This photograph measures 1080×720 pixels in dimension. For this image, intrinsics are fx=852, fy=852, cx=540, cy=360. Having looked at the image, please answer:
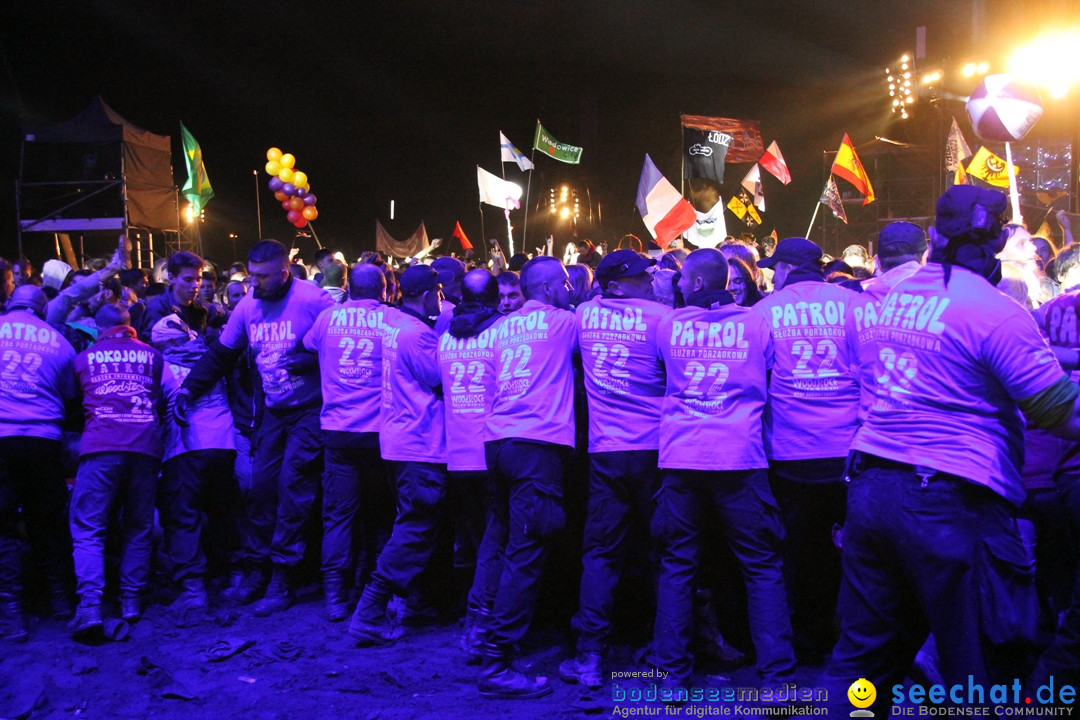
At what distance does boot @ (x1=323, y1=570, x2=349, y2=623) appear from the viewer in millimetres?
5949

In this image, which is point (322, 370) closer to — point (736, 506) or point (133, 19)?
point (736, 506)

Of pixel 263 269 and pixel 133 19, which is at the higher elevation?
→ pixel 133 19

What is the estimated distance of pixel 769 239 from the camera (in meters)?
13.4

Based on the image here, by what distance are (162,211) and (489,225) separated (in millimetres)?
13003

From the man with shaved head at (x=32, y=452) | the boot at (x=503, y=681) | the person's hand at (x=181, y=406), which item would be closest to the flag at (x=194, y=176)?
the man with shaved head at (x=32, y=452)

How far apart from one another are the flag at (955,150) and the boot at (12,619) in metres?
16.3

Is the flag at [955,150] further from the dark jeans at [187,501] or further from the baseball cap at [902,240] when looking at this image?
the dark jeans at [187,501]

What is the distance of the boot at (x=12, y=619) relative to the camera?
5.66 m

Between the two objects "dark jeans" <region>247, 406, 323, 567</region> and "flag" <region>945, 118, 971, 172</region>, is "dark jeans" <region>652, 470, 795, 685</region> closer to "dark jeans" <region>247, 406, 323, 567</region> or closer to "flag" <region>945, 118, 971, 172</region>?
"dark jeans" <region>247, 406, 323, 567</region>

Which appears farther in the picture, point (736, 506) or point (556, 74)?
point (556, 74)

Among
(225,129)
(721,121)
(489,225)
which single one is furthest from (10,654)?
(489,225)

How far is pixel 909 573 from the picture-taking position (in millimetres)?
3074

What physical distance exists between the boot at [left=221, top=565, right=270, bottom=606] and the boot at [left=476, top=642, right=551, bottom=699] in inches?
91.4

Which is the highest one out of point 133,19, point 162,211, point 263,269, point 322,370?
point 133,19
